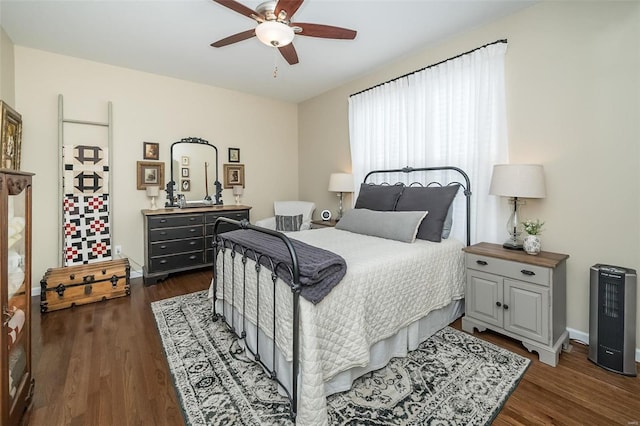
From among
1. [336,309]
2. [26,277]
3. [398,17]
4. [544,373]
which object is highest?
[398,17]

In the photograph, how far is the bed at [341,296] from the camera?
1.50 metres

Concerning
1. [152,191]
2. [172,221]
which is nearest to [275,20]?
[172,221]

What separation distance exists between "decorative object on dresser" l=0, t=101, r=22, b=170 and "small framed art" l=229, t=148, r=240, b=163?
93.5 inches

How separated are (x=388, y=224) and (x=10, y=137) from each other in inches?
147

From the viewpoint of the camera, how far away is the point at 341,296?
166 centimetres

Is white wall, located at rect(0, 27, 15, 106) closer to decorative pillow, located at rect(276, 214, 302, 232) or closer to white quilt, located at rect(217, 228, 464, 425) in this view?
white quilt, located at rect(217, 228, 464, 425)

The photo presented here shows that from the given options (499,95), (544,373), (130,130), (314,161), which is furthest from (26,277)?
(314,161)

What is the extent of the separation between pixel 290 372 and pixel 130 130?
150 inches

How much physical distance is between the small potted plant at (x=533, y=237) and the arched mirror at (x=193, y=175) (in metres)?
3.99

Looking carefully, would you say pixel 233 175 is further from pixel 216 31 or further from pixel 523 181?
pixel 523 181

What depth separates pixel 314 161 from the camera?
506cm

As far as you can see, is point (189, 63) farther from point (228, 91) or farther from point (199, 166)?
point (199, 166)

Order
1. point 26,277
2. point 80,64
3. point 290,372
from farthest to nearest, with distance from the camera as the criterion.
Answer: point 80,64 → point 290,372 → point 26,277

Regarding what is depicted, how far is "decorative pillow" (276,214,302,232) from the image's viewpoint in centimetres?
455
